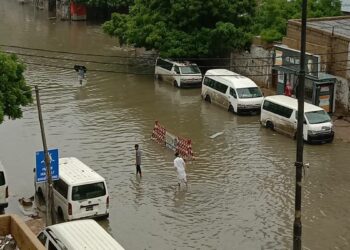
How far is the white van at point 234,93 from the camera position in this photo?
33688 millimetres

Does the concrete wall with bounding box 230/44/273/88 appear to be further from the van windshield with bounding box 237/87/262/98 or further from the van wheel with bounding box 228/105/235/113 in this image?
the van wheel with bounding box 228/105/235/113

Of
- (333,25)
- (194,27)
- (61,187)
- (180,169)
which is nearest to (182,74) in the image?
(194,27)

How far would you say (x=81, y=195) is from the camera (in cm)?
2067

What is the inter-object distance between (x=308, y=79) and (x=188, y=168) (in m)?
10.4

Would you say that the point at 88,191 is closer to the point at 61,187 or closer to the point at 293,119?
the point at 61,187

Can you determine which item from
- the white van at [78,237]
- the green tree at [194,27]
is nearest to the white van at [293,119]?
the green tree at [194,27]

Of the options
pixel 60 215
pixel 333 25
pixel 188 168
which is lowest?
pixel 60 215

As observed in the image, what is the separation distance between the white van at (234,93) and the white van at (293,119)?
82.5 inches

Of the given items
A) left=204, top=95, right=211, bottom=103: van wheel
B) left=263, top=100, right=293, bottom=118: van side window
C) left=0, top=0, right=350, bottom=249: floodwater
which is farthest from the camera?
left=204, top=95, right=211, bottom=103: van wheel

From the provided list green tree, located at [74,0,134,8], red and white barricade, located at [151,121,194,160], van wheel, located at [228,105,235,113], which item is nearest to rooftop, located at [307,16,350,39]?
van wheel, located at [228,105,235,113]

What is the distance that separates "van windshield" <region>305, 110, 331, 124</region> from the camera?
94.8 ft

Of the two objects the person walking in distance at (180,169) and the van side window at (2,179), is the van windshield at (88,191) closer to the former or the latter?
the van side window at (2,179)

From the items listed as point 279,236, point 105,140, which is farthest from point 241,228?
point 105,140

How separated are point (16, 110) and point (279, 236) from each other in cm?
935
